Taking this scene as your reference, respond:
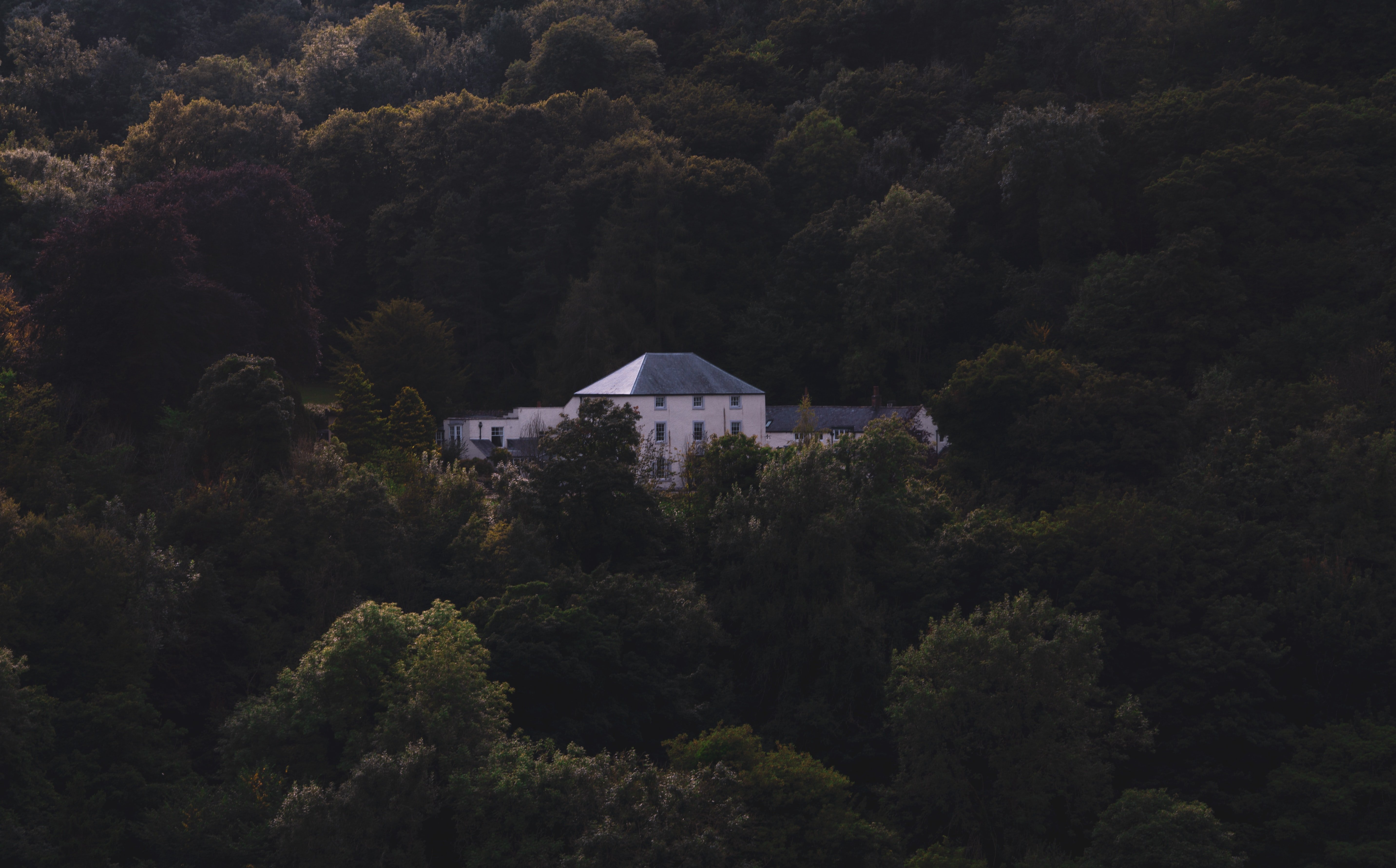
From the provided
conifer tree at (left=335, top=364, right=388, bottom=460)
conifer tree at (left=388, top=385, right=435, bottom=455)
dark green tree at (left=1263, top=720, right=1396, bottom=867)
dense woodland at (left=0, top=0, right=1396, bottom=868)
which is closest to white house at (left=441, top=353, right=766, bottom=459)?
Answer: dense woodland at (left=0, top=0, right=1396, bottom=868)

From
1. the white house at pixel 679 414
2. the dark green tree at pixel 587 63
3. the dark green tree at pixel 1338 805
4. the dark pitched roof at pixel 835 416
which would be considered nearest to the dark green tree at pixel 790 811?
the dark green tree at pixel 1338 805

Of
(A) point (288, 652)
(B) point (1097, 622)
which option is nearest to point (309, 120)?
(A) point (288, 652)

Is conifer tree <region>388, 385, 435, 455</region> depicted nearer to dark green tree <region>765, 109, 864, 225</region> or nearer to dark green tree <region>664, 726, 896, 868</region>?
dark green tree <region>664, 726, 896, 868</region>

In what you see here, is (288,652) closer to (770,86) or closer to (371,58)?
(770,86)

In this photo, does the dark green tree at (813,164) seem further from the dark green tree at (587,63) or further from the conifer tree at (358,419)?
the conifer tree at (358,419)

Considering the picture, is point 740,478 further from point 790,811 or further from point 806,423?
point 806,423

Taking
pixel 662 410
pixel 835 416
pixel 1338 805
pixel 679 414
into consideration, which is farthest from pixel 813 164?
pixel 1338 805
